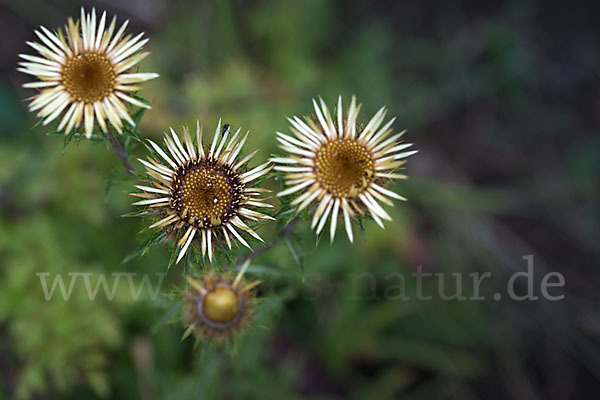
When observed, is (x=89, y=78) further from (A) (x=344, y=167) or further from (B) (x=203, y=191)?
(A) (x=344, y=167)

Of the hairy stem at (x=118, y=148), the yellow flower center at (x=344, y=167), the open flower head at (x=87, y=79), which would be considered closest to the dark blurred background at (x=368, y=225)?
the yellow flower center at (x=344, y=167)

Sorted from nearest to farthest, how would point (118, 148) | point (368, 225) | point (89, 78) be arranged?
point (89, 78) < point (118, 148) < point (368, 225)

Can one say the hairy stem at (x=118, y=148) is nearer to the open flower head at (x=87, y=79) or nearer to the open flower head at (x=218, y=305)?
the open flower head at (x=87, y=79)

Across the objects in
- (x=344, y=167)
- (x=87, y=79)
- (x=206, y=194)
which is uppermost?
(x=87, y=79)

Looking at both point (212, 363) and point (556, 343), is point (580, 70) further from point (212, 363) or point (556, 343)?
point (212, 363)

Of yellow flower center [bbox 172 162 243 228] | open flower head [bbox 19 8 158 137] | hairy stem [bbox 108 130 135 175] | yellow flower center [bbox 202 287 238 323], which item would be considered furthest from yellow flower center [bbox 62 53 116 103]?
yellow flower center [bbox 202 287 238 323]

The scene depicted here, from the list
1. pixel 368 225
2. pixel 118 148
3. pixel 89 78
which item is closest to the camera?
pixel 89 78

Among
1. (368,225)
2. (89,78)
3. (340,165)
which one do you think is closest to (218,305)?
(340,165)
